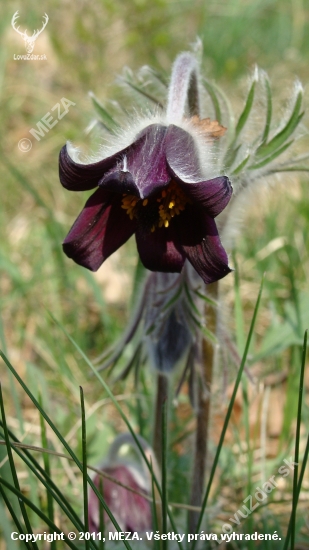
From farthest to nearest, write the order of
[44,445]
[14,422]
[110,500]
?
[14,422], [110,500], [44,445]

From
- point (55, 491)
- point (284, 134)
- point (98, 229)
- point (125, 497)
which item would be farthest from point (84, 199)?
point (55, 491)

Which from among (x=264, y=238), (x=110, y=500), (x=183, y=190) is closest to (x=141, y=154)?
(x=183, y=190)

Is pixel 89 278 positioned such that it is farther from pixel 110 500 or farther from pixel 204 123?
pixel 204 123

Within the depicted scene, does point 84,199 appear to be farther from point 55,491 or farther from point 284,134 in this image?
point 55,491

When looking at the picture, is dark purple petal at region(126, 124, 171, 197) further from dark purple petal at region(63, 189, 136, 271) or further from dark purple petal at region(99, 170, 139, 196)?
dark purple petal at region(63, 189, 136, 271)

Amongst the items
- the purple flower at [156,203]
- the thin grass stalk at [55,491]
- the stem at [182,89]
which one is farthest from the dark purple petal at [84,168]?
the thin grass stalk at [55,491]

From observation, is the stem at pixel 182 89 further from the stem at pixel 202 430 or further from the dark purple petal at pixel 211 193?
the stem at pixel 202 430
